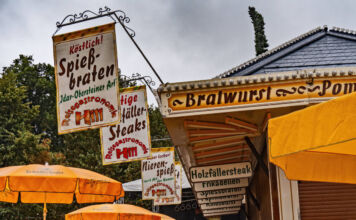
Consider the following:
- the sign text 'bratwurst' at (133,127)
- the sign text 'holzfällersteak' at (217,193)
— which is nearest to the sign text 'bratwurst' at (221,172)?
the sign text 'bratwurst' at (133,127)

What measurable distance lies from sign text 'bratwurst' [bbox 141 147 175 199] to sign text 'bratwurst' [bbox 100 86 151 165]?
4380 millimetres

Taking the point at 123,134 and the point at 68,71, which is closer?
the point at 68,71

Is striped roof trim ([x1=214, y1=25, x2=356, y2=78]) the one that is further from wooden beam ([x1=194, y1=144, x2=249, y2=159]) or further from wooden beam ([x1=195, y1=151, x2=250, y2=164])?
wooden beam ([x1=195, y1=151, x2=250, y2=164])

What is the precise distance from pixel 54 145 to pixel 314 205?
45.5 metres

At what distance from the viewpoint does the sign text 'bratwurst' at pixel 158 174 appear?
14.4 m

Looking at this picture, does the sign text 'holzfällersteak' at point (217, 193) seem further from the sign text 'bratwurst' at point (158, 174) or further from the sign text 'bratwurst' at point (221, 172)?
the sign text 'bratwurst' at point (221, 172)

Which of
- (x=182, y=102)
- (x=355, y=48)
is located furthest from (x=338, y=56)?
(x=182, y=102)

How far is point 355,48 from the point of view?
30.0ft

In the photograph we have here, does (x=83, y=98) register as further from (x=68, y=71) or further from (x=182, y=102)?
(x=182, y=102)

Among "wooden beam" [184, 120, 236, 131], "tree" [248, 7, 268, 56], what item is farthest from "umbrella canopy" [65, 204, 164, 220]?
"tree" [248, 7, 268, 56]

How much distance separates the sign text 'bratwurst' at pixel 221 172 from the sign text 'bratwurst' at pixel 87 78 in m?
2.53

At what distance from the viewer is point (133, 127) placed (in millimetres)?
10008

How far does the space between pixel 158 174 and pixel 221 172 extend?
6049mm

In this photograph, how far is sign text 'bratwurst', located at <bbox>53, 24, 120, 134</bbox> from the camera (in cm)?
661
